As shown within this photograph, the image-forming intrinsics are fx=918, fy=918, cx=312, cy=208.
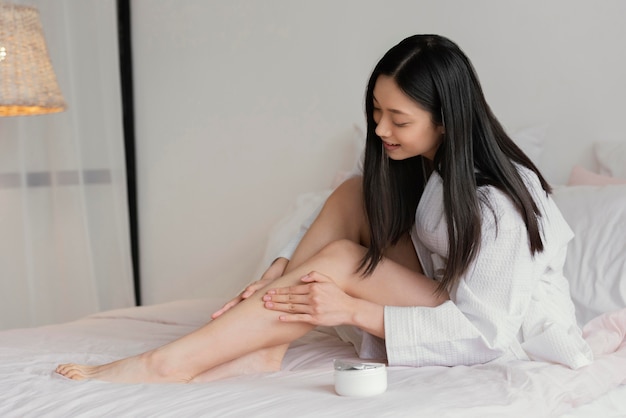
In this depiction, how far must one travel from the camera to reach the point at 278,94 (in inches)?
135

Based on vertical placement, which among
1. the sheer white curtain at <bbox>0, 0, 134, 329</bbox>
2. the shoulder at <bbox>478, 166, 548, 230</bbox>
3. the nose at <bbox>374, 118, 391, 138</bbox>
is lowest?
the sheer white curtain at <bbox>0, 0, 134, 329</bbox>

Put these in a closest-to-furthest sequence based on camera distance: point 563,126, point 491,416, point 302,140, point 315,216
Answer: point 491,416
point 315,216
point 563,126
point 302,140

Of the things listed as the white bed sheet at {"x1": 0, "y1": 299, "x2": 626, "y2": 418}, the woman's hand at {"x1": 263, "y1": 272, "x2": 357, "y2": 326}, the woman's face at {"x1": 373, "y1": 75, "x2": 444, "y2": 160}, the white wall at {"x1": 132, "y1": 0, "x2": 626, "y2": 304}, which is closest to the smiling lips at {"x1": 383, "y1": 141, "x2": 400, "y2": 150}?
the woman's face at {"x1": 373, "y1": 75, "x2": 444, "y2": 160}

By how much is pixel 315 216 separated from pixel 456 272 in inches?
21.5

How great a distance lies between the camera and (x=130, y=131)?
149 inches

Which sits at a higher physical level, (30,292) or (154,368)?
(154,368)

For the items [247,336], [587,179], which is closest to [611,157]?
[587,179]

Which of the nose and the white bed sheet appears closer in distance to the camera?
the white bed sheet

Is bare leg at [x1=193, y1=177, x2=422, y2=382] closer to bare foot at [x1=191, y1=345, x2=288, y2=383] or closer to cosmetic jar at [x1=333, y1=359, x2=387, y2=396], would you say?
bare foot at [x1=191, y1=345, x2=288, y2=383]

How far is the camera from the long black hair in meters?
1.82

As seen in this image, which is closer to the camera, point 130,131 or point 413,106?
point 413,106

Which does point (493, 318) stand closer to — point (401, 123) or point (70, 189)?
point (401, 123)

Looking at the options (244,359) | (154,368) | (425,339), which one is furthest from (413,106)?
(154,368)

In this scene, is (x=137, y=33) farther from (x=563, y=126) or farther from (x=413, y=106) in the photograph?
(x=413, y=106)
